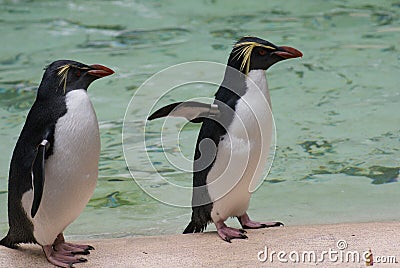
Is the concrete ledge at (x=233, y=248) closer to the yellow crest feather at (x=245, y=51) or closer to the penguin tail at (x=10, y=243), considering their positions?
the penguin tail at (x=10, y=243)

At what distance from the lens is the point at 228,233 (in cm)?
312

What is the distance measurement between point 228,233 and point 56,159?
29.4 inches

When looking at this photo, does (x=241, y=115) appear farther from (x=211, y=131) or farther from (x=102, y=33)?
(x=102, y=33)

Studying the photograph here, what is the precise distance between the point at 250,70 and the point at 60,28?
196 inches

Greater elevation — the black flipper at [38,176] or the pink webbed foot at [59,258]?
the black flipper at [38,176]

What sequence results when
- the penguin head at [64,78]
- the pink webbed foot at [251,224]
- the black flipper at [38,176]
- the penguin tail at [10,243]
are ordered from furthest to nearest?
1. the pink webbed foot at [251,224]
2. the penguin tail at [10,243]
3. the penguin head at [64,78]
4. the black flipper at [38,176]

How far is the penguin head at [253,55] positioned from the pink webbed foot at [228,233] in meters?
0.60

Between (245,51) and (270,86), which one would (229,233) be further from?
(270,86)

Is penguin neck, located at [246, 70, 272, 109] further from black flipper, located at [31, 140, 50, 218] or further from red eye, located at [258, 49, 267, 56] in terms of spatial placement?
black flipper, located at [31, 140, 50, 218]

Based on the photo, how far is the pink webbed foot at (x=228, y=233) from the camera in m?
3.09

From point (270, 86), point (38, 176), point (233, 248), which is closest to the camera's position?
point (38, 176)

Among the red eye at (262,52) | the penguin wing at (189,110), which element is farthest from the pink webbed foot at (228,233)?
the red eye at (262,52)

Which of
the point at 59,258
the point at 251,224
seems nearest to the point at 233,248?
the point at 251,224

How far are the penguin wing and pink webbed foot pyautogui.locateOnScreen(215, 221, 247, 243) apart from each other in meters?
0.43
